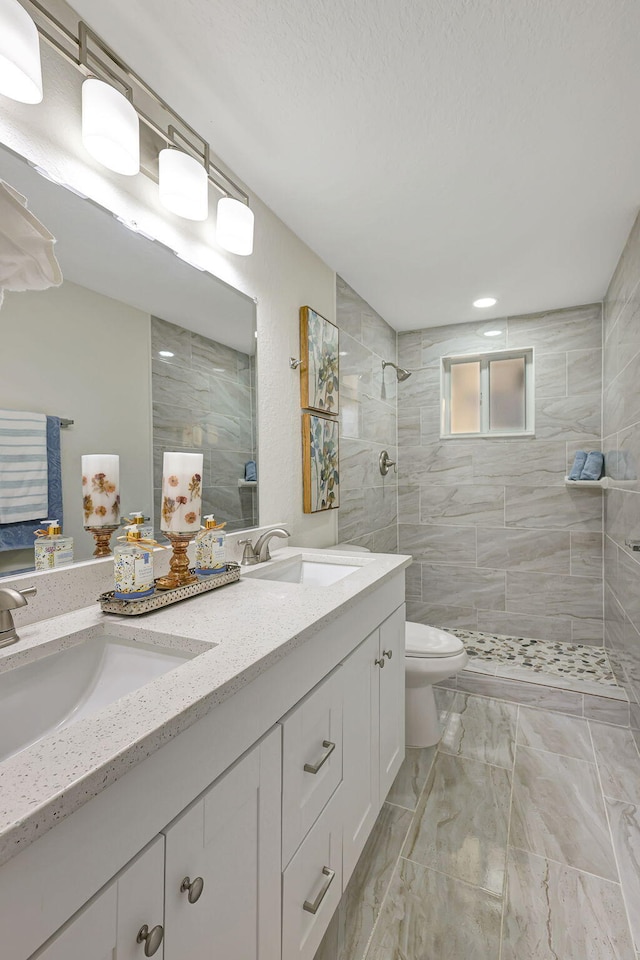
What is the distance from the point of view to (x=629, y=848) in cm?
152

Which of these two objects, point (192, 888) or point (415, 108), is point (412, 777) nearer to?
point (192, 888)

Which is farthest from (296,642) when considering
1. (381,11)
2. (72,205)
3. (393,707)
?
(381,11)

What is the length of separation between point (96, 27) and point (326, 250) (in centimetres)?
128

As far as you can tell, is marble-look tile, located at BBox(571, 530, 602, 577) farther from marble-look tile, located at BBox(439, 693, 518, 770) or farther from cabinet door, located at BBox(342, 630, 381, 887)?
cabinet door, located at BBox(342, 630, 381, 887)

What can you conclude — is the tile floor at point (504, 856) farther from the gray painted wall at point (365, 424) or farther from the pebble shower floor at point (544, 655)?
the gray painted wall at point (365, 424)

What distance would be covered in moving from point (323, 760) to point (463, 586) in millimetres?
2558

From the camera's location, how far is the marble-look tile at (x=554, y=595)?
3031 mm

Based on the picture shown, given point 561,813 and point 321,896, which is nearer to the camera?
point 321,896

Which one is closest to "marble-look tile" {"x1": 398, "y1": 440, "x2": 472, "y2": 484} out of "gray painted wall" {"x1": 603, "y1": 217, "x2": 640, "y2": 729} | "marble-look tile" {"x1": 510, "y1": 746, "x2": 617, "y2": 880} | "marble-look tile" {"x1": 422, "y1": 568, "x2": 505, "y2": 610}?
"marble-look tile" {"x1": 422, "y1": 568, "x2": 505, "y2": 610}

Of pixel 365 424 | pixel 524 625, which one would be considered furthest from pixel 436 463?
pixel 524 625

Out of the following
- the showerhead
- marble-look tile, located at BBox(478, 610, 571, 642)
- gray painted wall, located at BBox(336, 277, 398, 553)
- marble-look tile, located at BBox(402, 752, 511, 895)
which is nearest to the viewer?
marble-look tile, located at BBox(402, 752, 511, 895)

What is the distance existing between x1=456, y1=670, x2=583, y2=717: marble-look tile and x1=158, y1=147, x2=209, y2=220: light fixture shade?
2569 mm

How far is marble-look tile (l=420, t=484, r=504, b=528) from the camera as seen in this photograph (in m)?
3.29

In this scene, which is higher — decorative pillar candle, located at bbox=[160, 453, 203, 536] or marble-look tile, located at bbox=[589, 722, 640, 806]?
decorative pillar candle, located at bbox=[160, 453, 203, 536]
